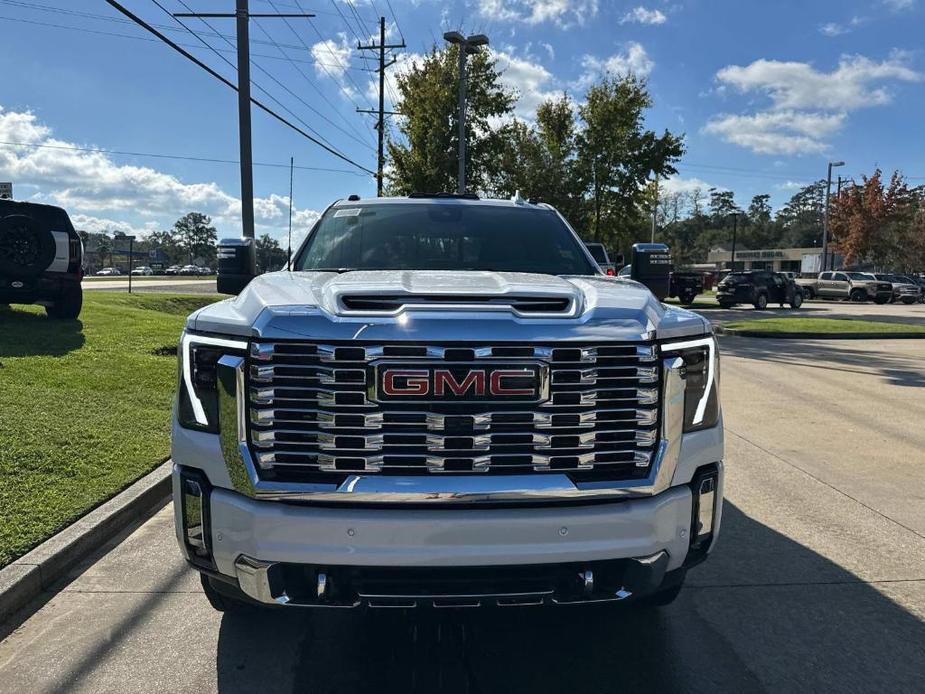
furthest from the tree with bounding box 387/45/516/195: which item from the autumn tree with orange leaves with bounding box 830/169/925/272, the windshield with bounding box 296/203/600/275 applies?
the autumn tree with orange leaves with bounding box 830/169/925/272

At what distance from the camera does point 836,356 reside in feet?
44.9

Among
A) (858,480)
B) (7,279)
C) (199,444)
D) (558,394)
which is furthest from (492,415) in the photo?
(7,279)

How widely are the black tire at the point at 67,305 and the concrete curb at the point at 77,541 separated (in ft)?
23.3

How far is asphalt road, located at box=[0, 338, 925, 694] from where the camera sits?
2.88m

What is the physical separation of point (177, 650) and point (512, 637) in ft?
4.79

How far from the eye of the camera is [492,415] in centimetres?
247

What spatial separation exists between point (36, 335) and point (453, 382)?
9.28 m

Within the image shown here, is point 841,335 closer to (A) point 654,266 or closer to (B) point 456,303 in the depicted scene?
(A) point 654,266

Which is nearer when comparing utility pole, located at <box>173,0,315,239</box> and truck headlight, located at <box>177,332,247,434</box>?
truck headlight, located at <box>177,332,247,434</box>

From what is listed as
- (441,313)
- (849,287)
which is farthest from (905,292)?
(441,313)

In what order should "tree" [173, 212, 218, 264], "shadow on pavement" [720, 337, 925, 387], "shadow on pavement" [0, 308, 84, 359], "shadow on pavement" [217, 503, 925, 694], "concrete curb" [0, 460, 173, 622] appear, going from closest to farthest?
"shadow on pavement" [217, 503, 925, 694], "concrete curb" [0, 460, 173, 622], "shadow on pavement" [0, 308, 84, 359], "shadow on pavement" [720, 337, 925, 387], "tree" [173, 212, 218, 264]

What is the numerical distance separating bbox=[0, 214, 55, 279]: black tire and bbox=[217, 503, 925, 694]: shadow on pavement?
8977mm

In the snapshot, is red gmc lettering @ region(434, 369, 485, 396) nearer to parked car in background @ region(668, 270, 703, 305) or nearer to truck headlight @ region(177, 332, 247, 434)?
truck headlight @ region(177, 332, 247, 434)

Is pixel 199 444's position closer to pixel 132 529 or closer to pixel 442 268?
pixel 442 268
